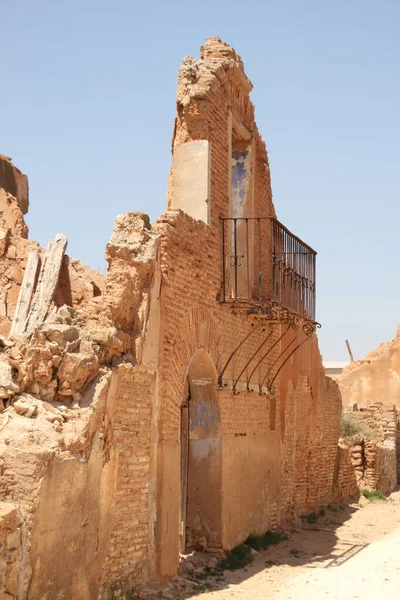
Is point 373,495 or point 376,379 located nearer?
point 373,495

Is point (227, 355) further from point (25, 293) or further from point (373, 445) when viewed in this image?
point (373, 445)

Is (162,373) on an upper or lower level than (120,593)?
upper

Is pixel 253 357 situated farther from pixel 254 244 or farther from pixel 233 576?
pixel 233 576

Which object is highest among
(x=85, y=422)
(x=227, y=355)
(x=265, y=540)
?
(x=227, y=355)

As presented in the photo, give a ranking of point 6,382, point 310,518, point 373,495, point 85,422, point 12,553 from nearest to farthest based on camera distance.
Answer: point 12,553 < point 6,382 < point 85,422 < point 310,518 < point 373,495

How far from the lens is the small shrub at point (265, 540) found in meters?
11.0

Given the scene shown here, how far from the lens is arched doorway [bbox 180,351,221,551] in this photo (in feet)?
33.1

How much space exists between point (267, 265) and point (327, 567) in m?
4.78

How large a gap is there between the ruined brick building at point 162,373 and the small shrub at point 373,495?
13.6ft

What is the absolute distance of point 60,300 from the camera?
855 centimetres

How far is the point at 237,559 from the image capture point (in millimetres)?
10023

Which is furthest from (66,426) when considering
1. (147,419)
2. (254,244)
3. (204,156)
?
(254,244)

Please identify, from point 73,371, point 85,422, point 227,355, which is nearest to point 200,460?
point 227,355

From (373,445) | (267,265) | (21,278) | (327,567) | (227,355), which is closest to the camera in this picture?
(21,278)
